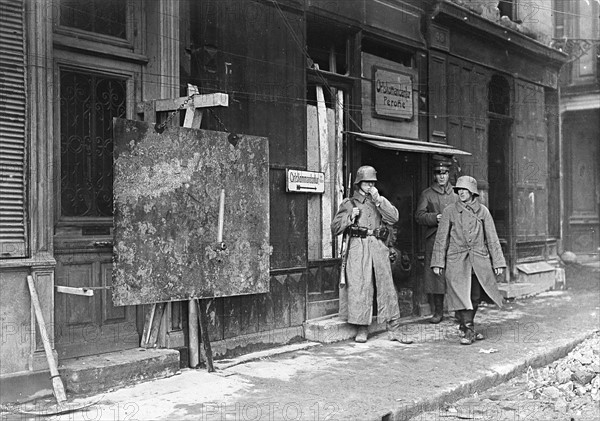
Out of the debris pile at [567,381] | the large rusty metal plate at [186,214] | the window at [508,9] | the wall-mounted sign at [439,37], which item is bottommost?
the debris pile at [567,381]

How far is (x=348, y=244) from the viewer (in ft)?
28.4

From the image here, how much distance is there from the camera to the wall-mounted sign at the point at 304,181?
27.4 ft

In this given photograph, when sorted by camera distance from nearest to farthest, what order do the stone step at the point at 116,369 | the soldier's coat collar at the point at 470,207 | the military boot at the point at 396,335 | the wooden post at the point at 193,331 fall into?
the stone step at the point at 116,369, the wooden post at the point at 193,331, the military boot at the point at 396,335, the soldier's coat collar at the point at 470,207

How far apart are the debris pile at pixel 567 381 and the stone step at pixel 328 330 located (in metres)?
2.24

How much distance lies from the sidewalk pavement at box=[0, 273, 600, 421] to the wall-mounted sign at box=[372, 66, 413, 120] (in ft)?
10.4

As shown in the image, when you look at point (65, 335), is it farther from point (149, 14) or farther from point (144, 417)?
point (149, 14)

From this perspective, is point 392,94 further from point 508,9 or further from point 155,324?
point 155,324

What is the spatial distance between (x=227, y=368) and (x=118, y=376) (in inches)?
48.6

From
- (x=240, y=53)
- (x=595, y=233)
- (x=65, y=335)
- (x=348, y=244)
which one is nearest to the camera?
(x=65, y=335)

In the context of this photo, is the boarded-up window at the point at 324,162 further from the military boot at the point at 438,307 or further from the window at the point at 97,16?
the window at the point at 97,16

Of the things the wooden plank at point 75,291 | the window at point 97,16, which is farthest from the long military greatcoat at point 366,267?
the wooden plank at point 75,291

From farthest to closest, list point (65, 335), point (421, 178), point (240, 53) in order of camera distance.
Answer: point (421, 178) → point (240, 53) → point (65, 335)

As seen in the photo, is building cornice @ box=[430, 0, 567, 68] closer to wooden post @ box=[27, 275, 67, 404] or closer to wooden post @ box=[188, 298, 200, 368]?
wooden post @ box=[188, 298, 200, 368]

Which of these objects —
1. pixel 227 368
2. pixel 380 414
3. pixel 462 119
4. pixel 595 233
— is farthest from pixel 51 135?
pixel 595 233
